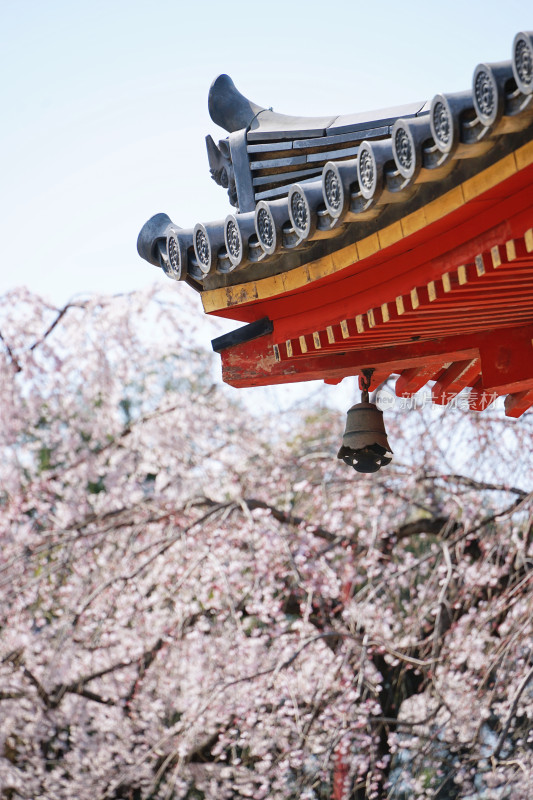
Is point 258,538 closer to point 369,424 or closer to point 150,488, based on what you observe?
point 369,424

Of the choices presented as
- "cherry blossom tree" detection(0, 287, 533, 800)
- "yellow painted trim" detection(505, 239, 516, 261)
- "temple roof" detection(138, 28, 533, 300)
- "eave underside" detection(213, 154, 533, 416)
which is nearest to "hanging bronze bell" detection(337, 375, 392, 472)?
"eave underside" detection(213, 154, 533, 416)

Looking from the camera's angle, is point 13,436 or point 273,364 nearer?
point 273,364

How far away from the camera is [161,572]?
7.44 meters

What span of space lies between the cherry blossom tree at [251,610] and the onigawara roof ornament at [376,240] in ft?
10.2

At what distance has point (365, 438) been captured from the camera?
141 inches

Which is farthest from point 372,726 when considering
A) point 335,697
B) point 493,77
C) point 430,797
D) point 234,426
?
point 493,77

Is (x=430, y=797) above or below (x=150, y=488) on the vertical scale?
below

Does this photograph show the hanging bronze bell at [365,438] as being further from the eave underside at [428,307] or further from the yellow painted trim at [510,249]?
the yellow painted trim at [510,249]

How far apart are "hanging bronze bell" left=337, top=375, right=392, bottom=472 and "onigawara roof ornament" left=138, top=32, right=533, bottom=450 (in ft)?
0.58

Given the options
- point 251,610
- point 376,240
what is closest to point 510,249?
point 376,240

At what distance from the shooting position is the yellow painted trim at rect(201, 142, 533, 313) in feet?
6.18

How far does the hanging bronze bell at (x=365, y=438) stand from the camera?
11.8 feet

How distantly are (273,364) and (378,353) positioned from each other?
425mm

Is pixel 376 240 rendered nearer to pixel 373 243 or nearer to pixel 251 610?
pixel 373 243
